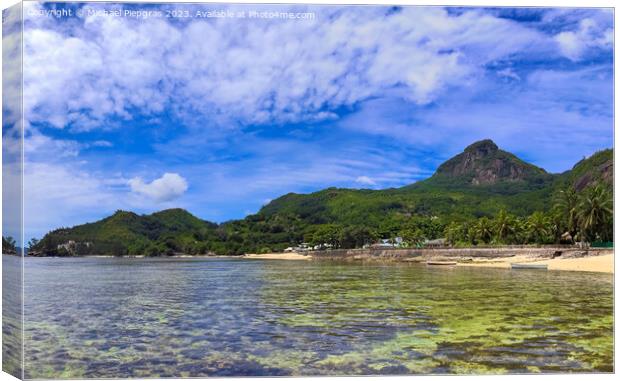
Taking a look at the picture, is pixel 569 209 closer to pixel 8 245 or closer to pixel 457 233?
pixel 457 233

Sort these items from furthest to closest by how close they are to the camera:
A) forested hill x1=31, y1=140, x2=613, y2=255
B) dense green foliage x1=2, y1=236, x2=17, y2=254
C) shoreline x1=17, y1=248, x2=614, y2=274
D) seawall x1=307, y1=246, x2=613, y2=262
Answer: forested hill x1=31, y1=140, x2=613, y2=255
seawall x1=307, y1=246, x2=613, y2=262
shoreline x1=17, y1=248, x2=614, y2=274
dense green foliage x1=2, y1=236, x2=17, y2=254

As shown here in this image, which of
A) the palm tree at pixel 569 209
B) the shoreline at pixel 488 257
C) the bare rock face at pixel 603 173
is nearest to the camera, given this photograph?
the bare rock face at pixel 603 173

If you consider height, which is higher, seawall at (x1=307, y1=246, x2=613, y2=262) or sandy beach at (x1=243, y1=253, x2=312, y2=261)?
seawall at (x1=307, y1=246, x2=613, y2=262)

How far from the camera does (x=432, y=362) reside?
7.45m

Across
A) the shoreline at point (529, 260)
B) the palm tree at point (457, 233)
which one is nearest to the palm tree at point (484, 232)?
the palm tree at point (457, 233)

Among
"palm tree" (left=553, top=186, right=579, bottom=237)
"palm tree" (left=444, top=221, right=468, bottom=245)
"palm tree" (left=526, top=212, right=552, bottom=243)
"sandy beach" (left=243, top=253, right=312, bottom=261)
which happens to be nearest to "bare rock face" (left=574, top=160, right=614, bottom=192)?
"palm tree" (left=553, top=186, right=579, bottom=237)

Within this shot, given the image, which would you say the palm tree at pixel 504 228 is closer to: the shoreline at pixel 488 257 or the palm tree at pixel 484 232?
the palm tree at pixel 484 232

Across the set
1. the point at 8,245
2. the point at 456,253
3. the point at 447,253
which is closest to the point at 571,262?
the point at 456,253

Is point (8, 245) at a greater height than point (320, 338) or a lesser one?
greater

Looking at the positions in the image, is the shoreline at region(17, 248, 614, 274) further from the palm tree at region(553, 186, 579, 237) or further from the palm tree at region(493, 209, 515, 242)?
the palm tree at region(493, 209, 515, 242)

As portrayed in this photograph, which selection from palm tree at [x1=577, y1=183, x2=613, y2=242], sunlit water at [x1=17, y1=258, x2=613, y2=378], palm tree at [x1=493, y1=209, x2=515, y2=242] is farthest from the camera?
palm tree at [x1=493, y1=209, x2=515, y2=242]

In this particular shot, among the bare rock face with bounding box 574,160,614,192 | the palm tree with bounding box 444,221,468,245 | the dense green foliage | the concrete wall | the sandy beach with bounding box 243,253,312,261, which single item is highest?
the bare rock face with bounding box 574,160,614,192

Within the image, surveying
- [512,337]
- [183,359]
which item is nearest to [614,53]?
[512,337]

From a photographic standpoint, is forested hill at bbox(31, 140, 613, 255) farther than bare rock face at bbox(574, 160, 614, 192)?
Yes
